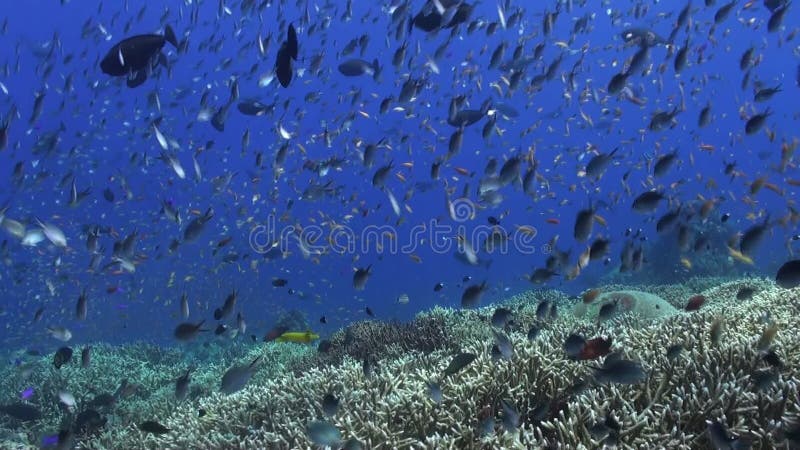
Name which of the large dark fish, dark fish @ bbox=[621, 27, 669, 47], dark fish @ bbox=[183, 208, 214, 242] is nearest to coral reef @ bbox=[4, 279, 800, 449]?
dark fish @ bbox=[183, 208, 214, 242]

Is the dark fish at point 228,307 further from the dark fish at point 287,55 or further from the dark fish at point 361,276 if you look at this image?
the dark fish at point 287,55

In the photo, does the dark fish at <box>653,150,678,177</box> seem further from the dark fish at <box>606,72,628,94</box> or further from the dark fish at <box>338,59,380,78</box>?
the dark fish at <box>338,59,380,78</box>

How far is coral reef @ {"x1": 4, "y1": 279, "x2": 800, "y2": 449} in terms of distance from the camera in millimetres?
3562

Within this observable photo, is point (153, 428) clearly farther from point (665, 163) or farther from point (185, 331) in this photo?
point (665, 163)

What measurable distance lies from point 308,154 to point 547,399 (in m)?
37.2

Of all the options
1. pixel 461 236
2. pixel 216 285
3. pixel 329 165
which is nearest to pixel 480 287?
pixel 461 236

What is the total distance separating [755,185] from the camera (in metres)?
7.82

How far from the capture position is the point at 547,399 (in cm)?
446

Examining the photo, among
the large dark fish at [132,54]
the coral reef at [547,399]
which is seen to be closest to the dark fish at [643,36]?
the coral reef at [547,399]

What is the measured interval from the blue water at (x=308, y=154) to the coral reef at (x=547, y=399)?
256 centimetres

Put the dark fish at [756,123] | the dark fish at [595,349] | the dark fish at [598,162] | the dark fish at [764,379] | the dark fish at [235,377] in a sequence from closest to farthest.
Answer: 1. the dark fish at [764,379]
2. the dark fish at [595,349]
3. the dark fish at [235,377]
4. the dark fish at [756,123]
5. the dark fish at [598,162]

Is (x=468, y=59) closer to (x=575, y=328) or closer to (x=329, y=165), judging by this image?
(x=329, y=165)

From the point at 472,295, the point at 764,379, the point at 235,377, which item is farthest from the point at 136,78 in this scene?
the point at 764,379

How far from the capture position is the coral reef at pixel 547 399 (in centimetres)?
356
